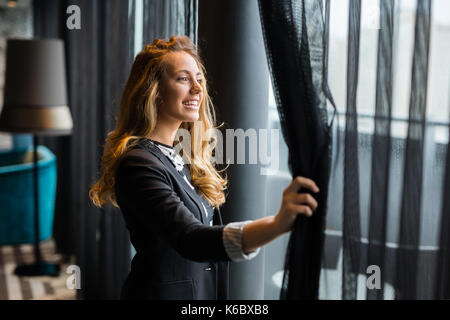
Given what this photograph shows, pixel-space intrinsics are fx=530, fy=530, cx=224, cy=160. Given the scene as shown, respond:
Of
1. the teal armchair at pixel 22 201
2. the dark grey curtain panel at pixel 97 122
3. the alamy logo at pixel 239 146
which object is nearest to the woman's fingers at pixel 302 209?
the alamy logo at pixel 239 146

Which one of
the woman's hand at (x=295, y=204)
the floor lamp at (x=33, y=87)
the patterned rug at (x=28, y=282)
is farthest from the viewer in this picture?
the patterned rug at (x=28, y=282)

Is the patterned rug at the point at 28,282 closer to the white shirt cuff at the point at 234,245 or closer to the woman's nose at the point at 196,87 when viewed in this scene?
the woman's nose at the point at 196,87

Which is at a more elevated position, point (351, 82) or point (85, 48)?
point (85, 48)

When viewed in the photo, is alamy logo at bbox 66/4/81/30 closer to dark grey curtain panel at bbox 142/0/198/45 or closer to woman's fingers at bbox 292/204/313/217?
dark grey curtain panel at bbox 142/0/198/45

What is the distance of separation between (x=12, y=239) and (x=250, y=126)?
2.83m

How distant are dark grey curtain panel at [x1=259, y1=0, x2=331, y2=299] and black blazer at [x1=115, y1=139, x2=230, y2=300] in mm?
237

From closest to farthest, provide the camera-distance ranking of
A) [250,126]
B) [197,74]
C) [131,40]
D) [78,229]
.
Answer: [197,74]
[250,126]
[131,40]
[78,229]

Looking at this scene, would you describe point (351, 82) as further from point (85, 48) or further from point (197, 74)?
point (85, 48)

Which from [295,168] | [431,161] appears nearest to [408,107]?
[431,161]

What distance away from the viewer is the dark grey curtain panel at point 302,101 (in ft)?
4.24

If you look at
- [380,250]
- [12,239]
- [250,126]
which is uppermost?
[250,126]

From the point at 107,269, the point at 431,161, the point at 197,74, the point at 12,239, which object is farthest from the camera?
the point at 12,239

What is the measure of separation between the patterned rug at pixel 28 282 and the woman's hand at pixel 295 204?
8.48 feet

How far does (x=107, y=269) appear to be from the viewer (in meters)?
2.91
